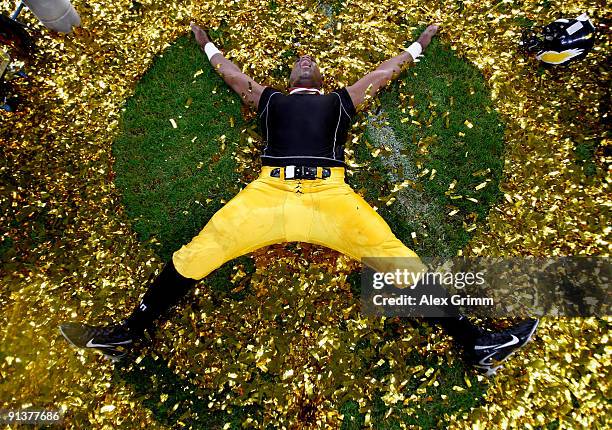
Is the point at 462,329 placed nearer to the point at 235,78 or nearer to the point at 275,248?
the point at 275,248

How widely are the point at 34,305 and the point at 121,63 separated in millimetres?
3485

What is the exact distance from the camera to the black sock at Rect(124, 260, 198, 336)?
4.47m

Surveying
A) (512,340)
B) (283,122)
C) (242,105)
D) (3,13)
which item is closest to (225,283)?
(283,122)

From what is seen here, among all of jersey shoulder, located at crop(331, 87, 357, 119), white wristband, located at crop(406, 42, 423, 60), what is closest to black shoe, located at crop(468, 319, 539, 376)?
jersey shoulder, located at crop(331, 87, 357, 119)

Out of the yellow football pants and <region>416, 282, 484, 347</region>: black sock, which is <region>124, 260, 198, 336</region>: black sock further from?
<region>416, 282, 484, 347</region>: black sock

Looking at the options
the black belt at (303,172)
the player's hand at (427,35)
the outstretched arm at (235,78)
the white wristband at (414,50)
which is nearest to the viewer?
the black belt at (303,172)

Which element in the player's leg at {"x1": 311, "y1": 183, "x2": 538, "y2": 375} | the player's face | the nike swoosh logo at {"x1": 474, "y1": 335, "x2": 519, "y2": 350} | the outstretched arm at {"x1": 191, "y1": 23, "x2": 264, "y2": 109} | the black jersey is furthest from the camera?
the outstretched arm at {"x1": 191, "y1": 23, "x2": 264, "y2": 109}

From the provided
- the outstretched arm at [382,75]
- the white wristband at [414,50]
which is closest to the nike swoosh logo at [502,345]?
the outstretched arm at [382,75]

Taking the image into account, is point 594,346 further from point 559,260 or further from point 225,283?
point 225,283

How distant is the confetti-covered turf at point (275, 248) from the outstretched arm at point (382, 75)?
33cm

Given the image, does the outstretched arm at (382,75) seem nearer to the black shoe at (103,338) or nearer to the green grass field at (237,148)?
the green grass field at (237,148)

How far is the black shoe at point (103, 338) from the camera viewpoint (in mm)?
4609

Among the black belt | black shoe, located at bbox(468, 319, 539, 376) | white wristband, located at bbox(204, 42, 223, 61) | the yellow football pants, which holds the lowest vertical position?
black shoe, located at bbox(468, 319, 539, 376)

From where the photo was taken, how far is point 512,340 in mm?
4422
